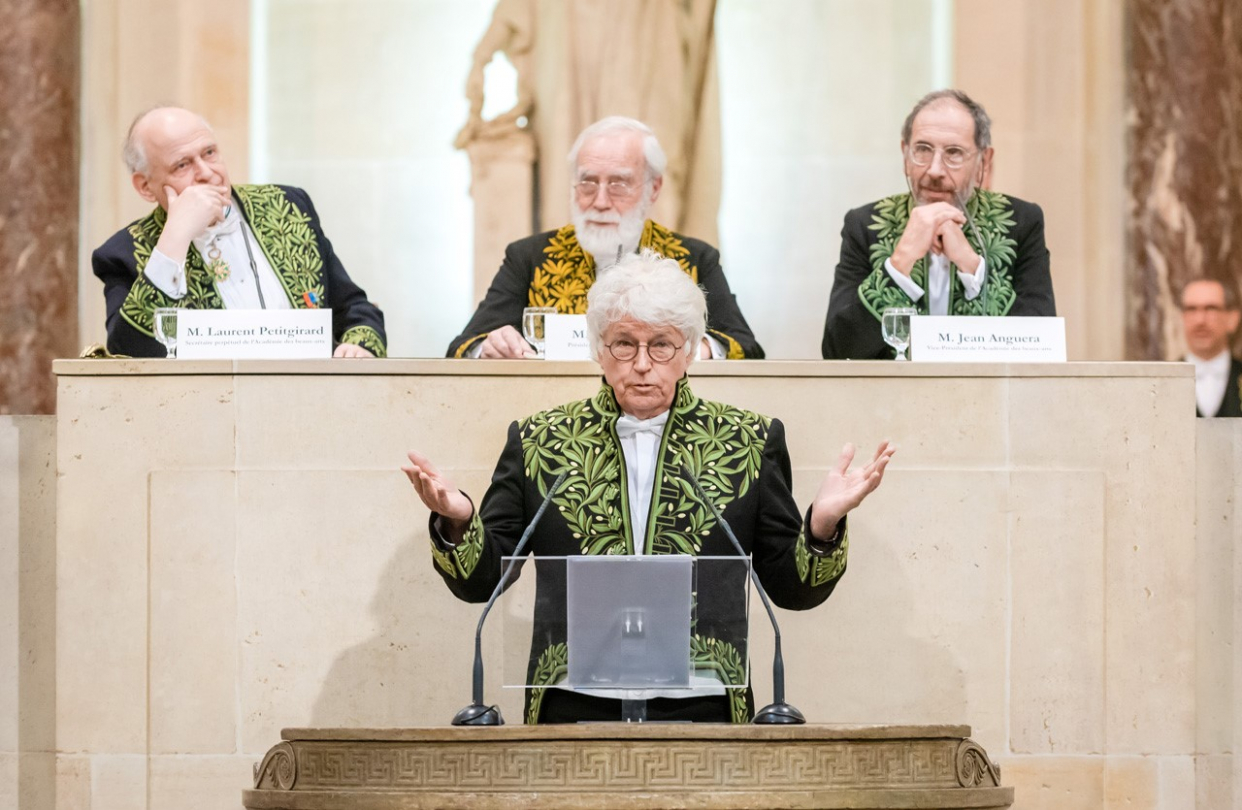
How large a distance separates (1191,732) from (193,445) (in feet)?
7.98

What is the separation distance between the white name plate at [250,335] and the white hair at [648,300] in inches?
38.4

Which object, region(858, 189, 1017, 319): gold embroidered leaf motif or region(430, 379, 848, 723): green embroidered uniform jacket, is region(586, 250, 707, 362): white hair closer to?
region(430, 379, 848, 723): green embroidered uniform jacket

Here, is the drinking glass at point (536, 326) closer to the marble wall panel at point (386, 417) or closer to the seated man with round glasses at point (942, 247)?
the marble wall panel at point (386, 417)

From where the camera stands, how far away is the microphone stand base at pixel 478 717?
11.8 ft

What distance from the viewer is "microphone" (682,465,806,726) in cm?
354

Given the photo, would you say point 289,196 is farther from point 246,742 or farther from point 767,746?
point 767,746

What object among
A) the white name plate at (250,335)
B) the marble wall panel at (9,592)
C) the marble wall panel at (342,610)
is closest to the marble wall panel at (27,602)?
the marble wall panel at (9,592)

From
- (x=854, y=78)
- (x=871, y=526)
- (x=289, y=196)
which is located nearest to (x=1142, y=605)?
(x=871, y=526)

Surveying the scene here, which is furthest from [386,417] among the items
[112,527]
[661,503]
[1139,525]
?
[1139,525]

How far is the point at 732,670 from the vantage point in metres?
3.62

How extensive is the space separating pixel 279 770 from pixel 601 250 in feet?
7.16

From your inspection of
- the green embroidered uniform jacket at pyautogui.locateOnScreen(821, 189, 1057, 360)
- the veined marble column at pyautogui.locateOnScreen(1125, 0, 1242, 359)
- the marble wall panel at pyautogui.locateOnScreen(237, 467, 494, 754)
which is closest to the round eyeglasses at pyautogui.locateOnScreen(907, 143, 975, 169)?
the green embroidered uniform jacket at pyautogui.locateOnScreen(821, 189, 1057, 360)

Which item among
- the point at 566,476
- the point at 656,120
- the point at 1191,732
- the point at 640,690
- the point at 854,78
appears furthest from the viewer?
the point at 854,78

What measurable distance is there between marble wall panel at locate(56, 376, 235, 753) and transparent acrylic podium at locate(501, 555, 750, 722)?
4.67ft
